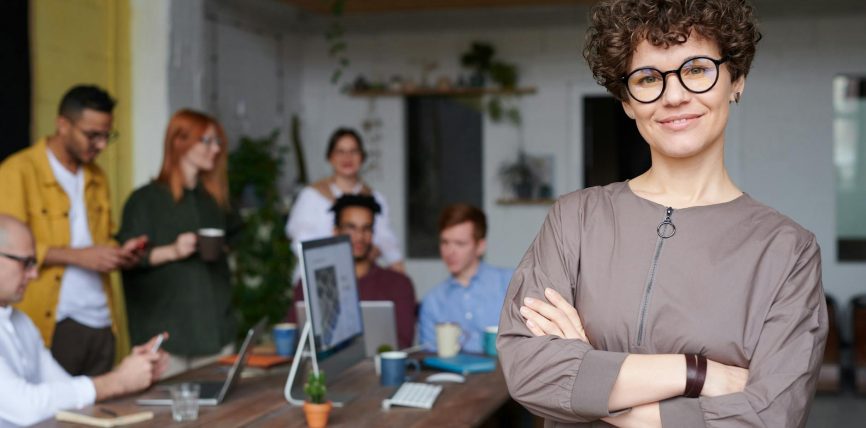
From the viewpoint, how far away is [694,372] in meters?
1.42

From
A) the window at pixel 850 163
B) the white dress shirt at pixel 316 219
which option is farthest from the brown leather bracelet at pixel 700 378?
the window at pixel 850 163

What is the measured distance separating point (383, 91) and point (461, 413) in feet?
17.7

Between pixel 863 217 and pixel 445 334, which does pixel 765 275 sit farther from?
pixel 863 217

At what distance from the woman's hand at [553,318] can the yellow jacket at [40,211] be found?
98.3 inches

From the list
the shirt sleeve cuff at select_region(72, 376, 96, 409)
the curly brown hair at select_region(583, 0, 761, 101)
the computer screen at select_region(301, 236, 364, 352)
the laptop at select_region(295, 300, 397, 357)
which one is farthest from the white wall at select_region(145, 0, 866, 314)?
the curly brown hair at select_region(583, 0, 761, 101)

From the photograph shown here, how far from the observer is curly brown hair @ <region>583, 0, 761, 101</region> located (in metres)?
1.47

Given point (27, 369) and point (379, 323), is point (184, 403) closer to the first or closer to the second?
point (27, 369)

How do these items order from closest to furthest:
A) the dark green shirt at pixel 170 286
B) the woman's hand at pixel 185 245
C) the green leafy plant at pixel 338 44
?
the woman's hand at pixel 185 245 → the dark green shirt at pixel 170 286 → the green leafy plant at pixel 338 44

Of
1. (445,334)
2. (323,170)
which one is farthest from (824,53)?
(445,334)

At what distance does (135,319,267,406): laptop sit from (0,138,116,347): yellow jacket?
33.3 inches

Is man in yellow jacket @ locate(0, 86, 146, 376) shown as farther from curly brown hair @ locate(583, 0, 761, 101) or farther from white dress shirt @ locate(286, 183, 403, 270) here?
curly brown hair @ locate(583, 0, 761, 101)

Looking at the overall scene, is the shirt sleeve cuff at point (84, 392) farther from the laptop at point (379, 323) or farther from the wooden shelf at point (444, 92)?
the wooden shelf at point (444, 92)

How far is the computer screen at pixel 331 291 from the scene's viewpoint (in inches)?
109

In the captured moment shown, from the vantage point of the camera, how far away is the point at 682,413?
4.75ft
